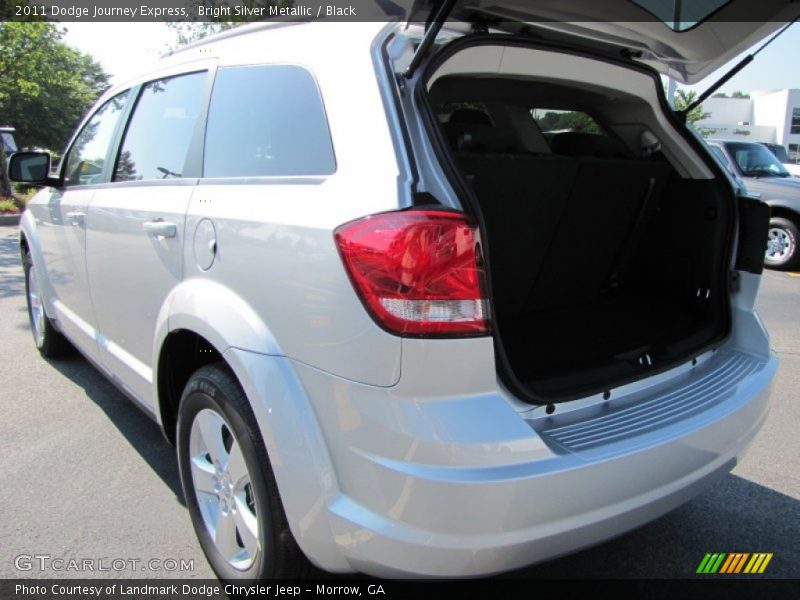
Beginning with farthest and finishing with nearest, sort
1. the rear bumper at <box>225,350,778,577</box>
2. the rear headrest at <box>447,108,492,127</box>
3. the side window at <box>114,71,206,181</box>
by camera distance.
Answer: the rear headrest at <box>447,108,492,127</box> < the side window at <box>114,71,206,181</box> < the rear bumper at <box>225,350,778,577</box>

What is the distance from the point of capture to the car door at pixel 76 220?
327 centimetres

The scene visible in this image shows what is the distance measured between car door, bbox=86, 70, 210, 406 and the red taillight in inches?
37.6

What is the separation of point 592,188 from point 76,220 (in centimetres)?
258

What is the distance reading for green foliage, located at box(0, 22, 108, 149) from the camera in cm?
1364

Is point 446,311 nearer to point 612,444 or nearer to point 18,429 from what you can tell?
point 612,444

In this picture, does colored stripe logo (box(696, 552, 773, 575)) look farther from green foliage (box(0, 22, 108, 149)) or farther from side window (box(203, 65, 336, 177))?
green foliage (box(0, 22, 108, 149))

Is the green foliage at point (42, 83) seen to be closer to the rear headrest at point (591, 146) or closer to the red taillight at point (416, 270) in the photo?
the rear headrest at point (591, 146)

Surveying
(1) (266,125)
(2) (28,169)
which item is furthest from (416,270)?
(2) (28,169)

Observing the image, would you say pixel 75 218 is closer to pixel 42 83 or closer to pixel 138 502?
pixel 138 502

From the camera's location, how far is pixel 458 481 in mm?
1518

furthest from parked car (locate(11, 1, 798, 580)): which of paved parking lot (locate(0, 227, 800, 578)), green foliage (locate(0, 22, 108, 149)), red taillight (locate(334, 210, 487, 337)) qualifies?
green foliage (locate(0, 22, 108, 149))

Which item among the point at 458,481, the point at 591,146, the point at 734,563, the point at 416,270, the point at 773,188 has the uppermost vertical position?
the point at 591,146

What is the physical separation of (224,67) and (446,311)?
1419mm

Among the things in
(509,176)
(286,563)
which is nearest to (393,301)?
(286,563)
